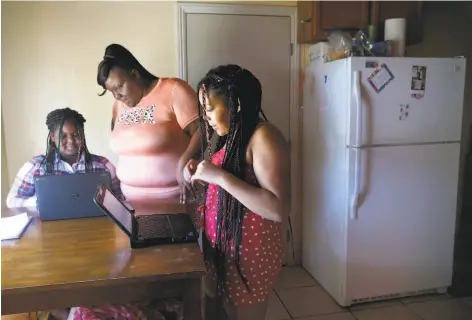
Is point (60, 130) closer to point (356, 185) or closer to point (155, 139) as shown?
point (155, 139)

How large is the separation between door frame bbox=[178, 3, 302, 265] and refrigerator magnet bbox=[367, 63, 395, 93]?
0.60 metres

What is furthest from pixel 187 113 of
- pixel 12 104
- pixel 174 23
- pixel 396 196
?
pixel 396 196

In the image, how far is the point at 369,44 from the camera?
87.6 inches

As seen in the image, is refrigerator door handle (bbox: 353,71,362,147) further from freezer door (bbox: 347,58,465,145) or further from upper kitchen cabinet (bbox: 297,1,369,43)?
upper kitchen cabinet (bbox: 297,1,369,43)

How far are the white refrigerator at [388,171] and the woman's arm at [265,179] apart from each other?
104 centimetres

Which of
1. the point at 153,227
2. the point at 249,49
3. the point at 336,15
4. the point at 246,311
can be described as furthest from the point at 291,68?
the point at 246,311

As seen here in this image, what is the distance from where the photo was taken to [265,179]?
3.92ft

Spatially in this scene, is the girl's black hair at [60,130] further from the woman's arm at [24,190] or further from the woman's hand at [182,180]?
the woman's hand at [182,180]

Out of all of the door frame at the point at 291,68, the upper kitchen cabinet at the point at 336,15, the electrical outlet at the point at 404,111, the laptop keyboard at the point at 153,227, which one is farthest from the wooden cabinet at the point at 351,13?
the laptop keyboard at the point at 153,227

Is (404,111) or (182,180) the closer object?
(182,180)

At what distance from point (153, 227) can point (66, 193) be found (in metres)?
0.38

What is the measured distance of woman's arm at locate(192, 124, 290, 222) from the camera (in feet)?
3.89

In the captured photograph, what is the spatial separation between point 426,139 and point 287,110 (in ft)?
2.78

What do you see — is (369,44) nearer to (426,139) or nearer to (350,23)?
(350,23)
